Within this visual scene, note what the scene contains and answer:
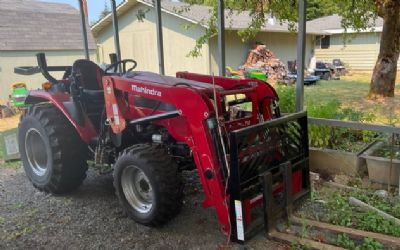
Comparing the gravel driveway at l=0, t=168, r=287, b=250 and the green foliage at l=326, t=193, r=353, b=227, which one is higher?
the green foliage at l=326, t=193, r=353, b=227

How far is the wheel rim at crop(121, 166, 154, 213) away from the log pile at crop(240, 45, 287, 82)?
622 inches

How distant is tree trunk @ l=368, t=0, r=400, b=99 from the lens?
9.10 metres

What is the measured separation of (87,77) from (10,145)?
8.76 feet

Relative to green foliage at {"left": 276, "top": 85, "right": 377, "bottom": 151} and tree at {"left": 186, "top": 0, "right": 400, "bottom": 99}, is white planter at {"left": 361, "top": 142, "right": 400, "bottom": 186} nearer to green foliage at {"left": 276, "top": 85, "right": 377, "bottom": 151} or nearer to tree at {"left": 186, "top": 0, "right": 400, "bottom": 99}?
green foliage at {"left": 276, "top": 85, "right": 377, "bottom": 151}

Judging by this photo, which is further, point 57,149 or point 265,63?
point 265,63

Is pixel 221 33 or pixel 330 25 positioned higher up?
pixel 330 25

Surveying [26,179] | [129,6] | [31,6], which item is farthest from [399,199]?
[31,6]

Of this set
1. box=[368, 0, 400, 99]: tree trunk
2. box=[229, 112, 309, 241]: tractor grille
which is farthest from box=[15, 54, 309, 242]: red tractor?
box=[368, 0, 400, 99]: tree trunk

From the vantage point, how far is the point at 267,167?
3.42 metres

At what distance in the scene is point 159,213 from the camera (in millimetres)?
3346

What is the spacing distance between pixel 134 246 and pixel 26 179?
2.79 m

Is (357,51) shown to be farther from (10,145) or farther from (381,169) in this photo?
(10,145)

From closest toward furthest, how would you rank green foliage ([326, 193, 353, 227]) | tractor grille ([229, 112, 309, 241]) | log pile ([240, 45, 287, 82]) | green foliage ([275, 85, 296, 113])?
tractor grille ([229, 112, 309, 241]) → green foliage ([326, 193, 353, 227]) → green foliage ([275, 85, 296, 113]) → log pile ([240, 45, 287, 82])

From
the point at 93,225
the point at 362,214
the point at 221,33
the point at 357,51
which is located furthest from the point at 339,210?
the point at 357,51
